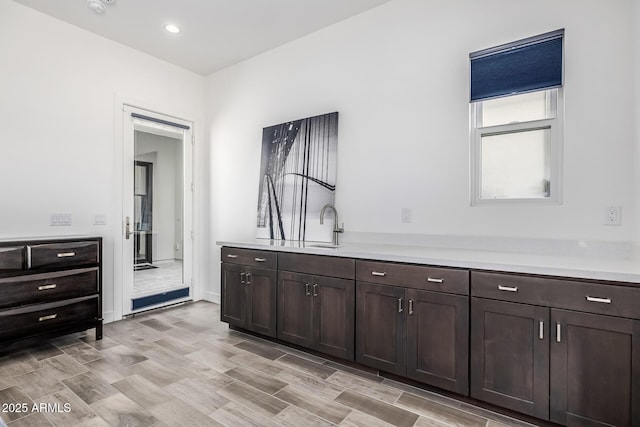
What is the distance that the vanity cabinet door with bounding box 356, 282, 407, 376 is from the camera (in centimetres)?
228

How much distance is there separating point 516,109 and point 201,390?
9.96ft

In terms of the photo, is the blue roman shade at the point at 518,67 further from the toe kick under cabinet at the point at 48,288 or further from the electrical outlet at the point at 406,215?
the toe kick under cabinet at the point at 48,288

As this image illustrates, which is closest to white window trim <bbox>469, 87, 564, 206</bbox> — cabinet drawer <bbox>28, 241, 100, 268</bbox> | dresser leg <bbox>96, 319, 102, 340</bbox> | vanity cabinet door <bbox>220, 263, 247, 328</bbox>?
vanity cabinet door <bbox>220, 263, 247, 328</bbox>

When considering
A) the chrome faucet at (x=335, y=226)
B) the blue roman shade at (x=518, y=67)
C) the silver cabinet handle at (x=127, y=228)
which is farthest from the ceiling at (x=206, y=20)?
the silver cabinet handle at (x=127, y=228)

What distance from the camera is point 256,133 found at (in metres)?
4.11

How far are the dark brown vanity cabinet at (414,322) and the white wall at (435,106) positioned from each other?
655 millimetres

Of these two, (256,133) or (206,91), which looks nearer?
(256,133)

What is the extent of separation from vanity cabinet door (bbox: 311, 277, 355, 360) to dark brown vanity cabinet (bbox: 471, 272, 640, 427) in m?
0.86

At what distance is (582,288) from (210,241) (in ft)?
13.3

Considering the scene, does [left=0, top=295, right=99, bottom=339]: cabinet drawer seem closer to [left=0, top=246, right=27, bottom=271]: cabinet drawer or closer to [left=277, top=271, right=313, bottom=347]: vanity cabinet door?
[left=0, top=246, right=27, bottom=271]: cabinet drawer

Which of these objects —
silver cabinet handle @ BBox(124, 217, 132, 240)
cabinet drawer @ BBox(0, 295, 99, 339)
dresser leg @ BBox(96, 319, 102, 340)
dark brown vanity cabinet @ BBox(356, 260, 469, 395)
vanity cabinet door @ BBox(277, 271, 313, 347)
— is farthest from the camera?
silver cabinet handle @ BBox(124, 217, 132, 240)

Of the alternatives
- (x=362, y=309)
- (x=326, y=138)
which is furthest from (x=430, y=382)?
(x=326, y=138)

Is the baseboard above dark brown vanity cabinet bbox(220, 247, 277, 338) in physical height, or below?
below

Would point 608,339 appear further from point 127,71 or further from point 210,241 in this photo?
point 127,71
